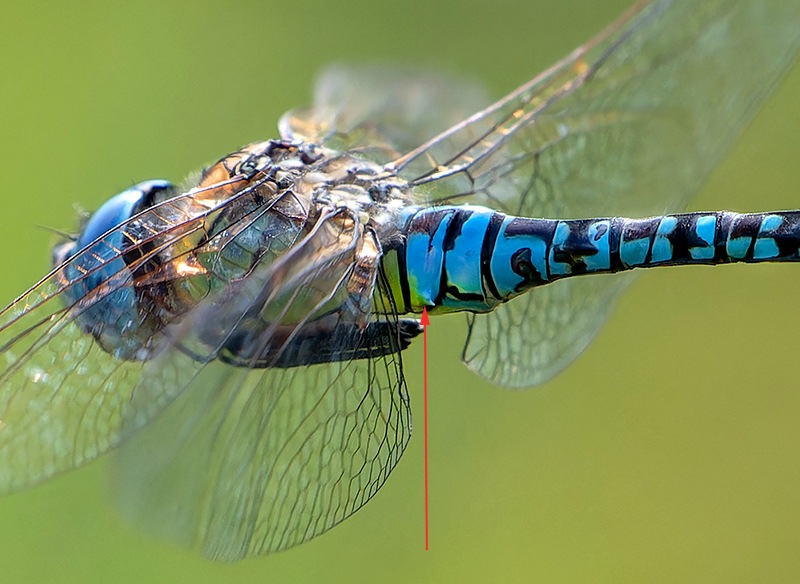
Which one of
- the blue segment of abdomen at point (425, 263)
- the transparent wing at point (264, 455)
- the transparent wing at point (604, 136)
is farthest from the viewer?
the transparent wing at point (604, 136)

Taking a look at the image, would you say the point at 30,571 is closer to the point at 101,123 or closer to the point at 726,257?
the point at 101,123

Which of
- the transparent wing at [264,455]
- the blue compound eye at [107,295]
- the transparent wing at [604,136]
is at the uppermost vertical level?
the transparent wing at [604,136]

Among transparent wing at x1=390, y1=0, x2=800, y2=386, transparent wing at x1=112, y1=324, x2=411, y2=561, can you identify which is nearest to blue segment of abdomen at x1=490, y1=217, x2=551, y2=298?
transparent wing at x1=390, y1=0, x2=800, y2=386

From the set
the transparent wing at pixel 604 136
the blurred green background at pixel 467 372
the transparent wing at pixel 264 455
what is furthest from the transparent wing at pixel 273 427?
the blurred green background at pixel 467 372

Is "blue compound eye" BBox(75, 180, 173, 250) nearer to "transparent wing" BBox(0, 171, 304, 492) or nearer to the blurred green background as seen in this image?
"transparent wing" BBox(0, 171, 304, 492)

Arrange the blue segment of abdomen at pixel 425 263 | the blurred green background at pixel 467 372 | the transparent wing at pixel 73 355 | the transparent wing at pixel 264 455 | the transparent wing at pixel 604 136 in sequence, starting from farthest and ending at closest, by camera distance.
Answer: the blurred green background at pixel 467 372 < the transparent wing at pixel 604 136 < the blue segment of abdomen at pixel 425 263 < the transparent wing at pixel 73 355 < the transparent wing at pixel 264 455

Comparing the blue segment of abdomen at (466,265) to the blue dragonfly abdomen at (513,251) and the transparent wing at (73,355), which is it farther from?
the transparent wing at (73,355)

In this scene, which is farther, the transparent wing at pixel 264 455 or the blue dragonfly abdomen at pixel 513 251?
the blue dragonfly abdomen at pixel 513 251

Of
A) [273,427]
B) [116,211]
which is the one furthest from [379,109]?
[273,427]
